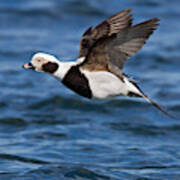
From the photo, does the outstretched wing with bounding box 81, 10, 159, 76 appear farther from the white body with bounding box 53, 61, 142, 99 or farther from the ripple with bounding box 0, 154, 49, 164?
the ripple with bounding box 0, 154, 49, 164

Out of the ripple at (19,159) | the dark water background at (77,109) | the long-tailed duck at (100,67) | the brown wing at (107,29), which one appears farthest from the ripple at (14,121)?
the brown wing at (107,29)

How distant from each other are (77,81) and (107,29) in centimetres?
52

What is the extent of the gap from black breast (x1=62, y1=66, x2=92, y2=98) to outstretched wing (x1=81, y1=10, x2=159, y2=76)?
0.09m

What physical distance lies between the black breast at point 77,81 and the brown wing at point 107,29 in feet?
0.67

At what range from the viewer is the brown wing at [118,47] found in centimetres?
507

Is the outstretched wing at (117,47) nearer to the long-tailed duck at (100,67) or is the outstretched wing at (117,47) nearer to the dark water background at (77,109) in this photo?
the long-tailed duck at (100,67)

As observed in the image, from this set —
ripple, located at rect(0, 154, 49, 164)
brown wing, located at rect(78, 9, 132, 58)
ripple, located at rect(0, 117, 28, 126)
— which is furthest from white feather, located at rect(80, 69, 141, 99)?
ripple, located at rect(0, 117, 28, 126)

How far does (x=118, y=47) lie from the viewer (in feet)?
17.3

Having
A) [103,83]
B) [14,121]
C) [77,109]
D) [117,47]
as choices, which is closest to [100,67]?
[103,83]

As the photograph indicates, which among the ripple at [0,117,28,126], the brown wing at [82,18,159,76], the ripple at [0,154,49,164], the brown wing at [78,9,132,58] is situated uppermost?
the brown wing at [78,9,132,58]

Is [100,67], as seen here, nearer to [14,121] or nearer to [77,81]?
[77,81]

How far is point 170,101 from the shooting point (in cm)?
899

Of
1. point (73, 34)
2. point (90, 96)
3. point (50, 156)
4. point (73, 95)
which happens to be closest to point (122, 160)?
point (50, 156)

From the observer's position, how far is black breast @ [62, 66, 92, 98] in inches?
210
